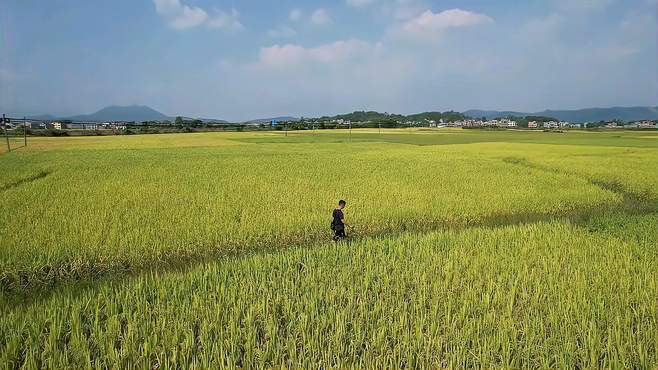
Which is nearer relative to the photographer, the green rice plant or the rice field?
the rice field

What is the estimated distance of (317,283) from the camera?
13.7 ft

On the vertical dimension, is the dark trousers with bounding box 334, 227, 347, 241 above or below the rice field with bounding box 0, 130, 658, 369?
above

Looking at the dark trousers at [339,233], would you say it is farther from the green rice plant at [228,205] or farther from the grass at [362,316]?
the grass at [362,316]

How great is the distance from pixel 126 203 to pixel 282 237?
3.95m

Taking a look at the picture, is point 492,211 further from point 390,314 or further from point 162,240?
point 162,240

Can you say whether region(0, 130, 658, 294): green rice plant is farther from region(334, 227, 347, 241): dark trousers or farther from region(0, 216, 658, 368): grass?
region(0, 216, 658, 368): grass

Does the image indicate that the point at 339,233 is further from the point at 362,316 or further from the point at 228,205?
the point at 228,205

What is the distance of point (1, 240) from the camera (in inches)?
213

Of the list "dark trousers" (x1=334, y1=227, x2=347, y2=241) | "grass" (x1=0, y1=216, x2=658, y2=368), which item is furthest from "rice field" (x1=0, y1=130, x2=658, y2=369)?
"dark trousers" (x1=334, y1=227, x2=347, y2=241)

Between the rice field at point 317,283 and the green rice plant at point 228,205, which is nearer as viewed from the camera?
the rice field at point 317,283

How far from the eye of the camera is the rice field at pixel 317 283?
117 inches

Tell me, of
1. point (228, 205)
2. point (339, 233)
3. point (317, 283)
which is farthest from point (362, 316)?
point (228, 205)

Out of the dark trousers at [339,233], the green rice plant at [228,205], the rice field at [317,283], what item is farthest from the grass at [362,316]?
the green rice plant at [228,205]

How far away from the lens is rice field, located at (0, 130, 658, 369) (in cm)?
296
